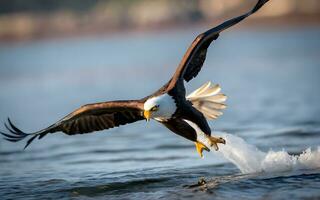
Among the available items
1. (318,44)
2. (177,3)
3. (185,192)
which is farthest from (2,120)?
(177,3)

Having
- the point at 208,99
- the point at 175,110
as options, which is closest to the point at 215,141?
the point at 208,99

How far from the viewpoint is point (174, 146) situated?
1184 centimetres

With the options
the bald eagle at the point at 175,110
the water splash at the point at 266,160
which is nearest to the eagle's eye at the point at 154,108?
the bald eagle at the point at 175,110

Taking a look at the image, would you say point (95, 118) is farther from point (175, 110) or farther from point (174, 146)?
point (174, 146)

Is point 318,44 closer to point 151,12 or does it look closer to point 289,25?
point 289,25

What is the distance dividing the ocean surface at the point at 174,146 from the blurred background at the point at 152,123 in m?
0.02

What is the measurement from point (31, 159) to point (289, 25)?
1364 inches

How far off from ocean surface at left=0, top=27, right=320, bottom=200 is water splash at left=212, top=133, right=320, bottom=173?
0.01 m

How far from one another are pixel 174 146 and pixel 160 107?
10.5ft

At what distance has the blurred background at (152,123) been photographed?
375 inches

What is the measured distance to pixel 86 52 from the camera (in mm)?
39625

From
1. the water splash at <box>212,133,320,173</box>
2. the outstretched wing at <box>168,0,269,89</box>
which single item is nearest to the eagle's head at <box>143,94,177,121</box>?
the outstretched wing at <box>168,0,269,89</box>

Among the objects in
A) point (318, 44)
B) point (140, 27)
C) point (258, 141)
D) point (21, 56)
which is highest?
point (140, 27)

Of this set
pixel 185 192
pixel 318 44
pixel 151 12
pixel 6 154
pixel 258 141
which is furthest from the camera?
pixel 151 12
